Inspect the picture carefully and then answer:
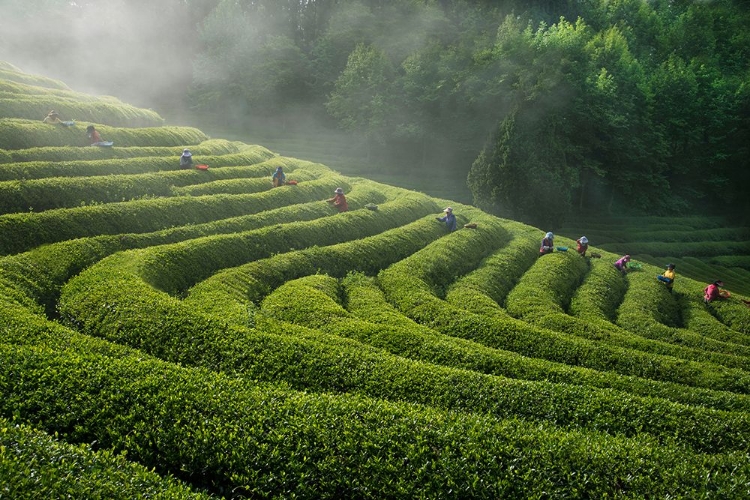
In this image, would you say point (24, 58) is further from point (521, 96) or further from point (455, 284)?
point (455, 284)

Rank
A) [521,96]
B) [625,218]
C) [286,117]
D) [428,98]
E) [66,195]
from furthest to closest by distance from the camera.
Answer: [286,117], [428,98], [625,218], [521,96], [66,195]

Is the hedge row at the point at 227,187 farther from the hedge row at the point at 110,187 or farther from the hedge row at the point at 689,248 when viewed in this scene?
the hedge row at the point at 689,248

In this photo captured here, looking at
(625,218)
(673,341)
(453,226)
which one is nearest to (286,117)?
(625,218)

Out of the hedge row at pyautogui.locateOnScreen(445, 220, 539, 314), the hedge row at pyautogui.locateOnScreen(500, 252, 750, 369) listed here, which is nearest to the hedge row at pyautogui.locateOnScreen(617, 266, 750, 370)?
the hedge row at pyautogui.locateOnScreen(500, 252, 750, 369)

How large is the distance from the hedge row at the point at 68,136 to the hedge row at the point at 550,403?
2144 centimetres

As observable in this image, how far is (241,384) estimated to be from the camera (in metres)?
11.0

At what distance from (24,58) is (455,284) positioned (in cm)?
6430

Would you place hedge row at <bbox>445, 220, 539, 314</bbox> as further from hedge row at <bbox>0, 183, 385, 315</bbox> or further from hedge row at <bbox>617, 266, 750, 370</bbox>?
hedge row at <bbox>0, 183, 385, 315</bbox>

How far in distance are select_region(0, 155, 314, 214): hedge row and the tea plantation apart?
10 cm

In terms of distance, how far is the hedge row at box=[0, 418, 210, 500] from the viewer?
6953 millimetres

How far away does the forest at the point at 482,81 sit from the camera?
51.4 meters

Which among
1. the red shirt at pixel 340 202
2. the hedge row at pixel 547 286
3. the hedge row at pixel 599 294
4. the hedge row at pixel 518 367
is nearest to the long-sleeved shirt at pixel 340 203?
the red shirt at pixel 340 202

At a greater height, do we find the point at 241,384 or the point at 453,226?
the point at 453,226

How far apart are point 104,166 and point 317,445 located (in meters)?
21.4
